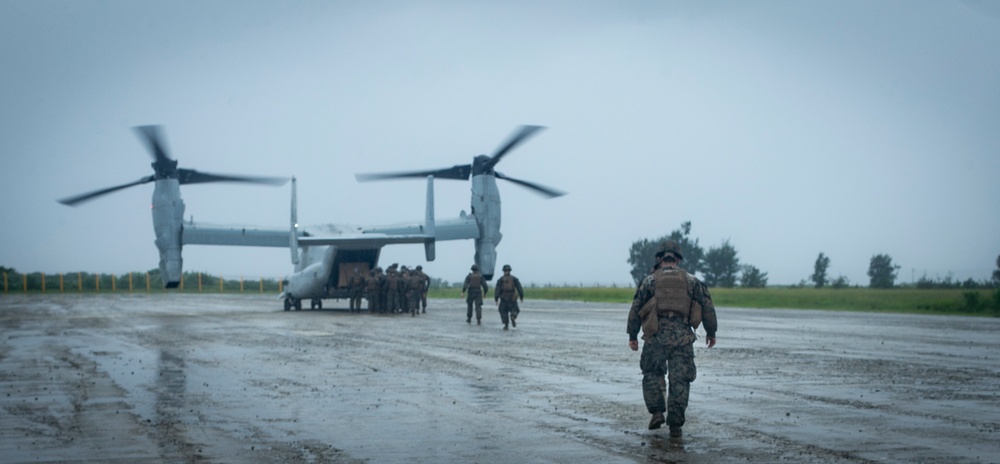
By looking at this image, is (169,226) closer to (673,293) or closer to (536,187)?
(536,187)

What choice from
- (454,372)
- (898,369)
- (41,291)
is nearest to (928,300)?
(898,369)

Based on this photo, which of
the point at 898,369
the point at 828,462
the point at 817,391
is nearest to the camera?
the point at 828,462

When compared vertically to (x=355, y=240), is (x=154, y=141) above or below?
above

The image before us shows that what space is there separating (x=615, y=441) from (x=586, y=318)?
24.8 meters

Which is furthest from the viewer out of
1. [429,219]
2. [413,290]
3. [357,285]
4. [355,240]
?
[429,219]

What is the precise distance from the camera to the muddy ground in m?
8.02

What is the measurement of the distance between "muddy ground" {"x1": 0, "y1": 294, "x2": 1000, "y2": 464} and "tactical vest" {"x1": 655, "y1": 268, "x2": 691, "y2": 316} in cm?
107

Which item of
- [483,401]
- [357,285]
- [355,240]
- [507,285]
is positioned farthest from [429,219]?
[483,401]

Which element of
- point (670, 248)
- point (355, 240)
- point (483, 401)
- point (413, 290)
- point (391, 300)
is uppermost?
point (355, 240)

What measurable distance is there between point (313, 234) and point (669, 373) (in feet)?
99.8

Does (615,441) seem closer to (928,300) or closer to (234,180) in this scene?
(234,180)

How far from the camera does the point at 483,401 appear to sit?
443 inches

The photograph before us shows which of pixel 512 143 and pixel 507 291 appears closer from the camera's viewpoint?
pixel 507 291

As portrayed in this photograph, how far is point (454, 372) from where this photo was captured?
1467cm
